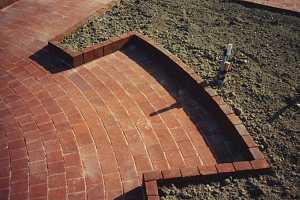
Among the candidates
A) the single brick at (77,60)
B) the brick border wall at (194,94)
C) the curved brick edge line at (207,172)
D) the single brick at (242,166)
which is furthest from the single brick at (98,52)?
the single brick at (242,166)

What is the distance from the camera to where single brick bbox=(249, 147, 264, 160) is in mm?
5300

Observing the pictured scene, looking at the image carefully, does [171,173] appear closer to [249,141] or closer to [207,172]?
[207,172]

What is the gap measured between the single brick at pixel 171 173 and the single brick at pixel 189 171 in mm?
69

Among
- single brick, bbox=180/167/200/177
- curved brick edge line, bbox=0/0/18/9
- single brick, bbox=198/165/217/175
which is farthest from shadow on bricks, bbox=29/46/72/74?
single brick, bbox=198/165/217/175

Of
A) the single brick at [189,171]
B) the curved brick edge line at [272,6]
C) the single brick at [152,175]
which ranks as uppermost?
the curved brick edge line at [272,6]

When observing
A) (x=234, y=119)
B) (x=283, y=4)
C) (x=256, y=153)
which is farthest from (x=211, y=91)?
(x=283, y=4)

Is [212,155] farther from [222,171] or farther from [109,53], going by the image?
[109,53]

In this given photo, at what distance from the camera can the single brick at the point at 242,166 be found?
16.7 feet

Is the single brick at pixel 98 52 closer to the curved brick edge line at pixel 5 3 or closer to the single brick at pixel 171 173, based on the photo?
the single brick at pixel 171 173

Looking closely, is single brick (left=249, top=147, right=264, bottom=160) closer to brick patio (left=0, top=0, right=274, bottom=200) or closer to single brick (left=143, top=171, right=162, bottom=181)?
brick patio (left=0, top=0, right=274, bottom=200)

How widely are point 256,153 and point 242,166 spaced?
39 cm

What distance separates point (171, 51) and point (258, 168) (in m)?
3.36

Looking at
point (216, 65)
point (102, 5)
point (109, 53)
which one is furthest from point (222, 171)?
point (102, 5)

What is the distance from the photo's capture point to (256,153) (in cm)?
536
